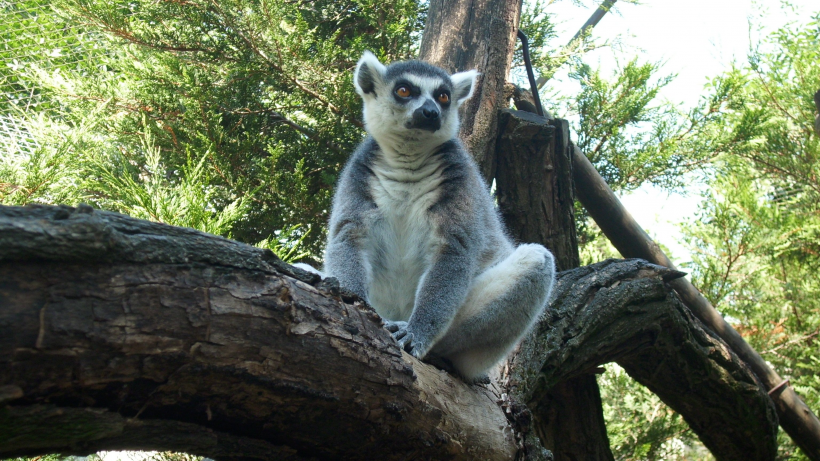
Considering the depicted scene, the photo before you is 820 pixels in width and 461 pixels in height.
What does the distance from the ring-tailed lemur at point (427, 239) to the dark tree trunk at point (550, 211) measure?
37.7 inches

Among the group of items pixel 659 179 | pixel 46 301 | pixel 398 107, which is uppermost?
pixel 659 179

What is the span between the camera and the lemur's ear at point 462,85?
5465 mm

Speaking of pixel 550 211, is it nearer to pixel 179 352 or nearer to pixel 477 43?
pixel 477 43

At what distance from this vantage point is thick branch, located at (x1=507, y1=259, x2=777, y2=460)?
5125 millimetres

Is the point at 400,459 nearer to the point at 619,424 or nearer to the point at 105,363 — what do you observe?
the point at 105,363

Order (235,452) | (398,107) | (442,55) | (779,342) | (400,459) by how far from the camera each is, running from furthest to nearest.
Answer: (779,342) → (442,55) → (398,107) → (400,459) → (235,452)

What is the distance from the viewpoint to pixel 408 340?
12.1ft

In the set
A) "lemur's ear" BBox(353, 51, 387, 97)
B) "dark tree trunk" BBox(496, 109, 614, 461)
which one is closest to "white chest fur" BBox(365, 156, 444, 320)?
"lemur's ear" BBox(353, 51, 387, 97)

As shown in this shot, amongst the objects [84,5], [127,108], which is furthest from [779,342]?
[84,5]

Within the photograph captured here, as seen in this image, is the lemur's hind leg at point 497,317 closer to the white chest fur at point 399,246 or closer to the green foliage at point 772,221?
the white chest fur at point 399,246

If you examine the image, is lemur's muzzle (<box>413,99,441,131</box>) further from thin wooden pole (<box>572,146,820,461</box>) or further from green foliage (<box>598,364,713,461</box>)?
green foliage (<box>598,364,713,461</box>)

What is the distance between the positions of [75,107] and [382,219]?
368 centimetres

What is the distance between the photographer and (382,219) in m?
4.55

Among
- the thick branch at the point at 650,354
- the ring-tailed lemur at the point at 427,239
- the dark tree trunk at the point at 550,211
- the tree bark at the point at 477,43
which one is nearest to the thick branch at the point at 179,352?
the ring-tailed lemur at the point at 427,239
